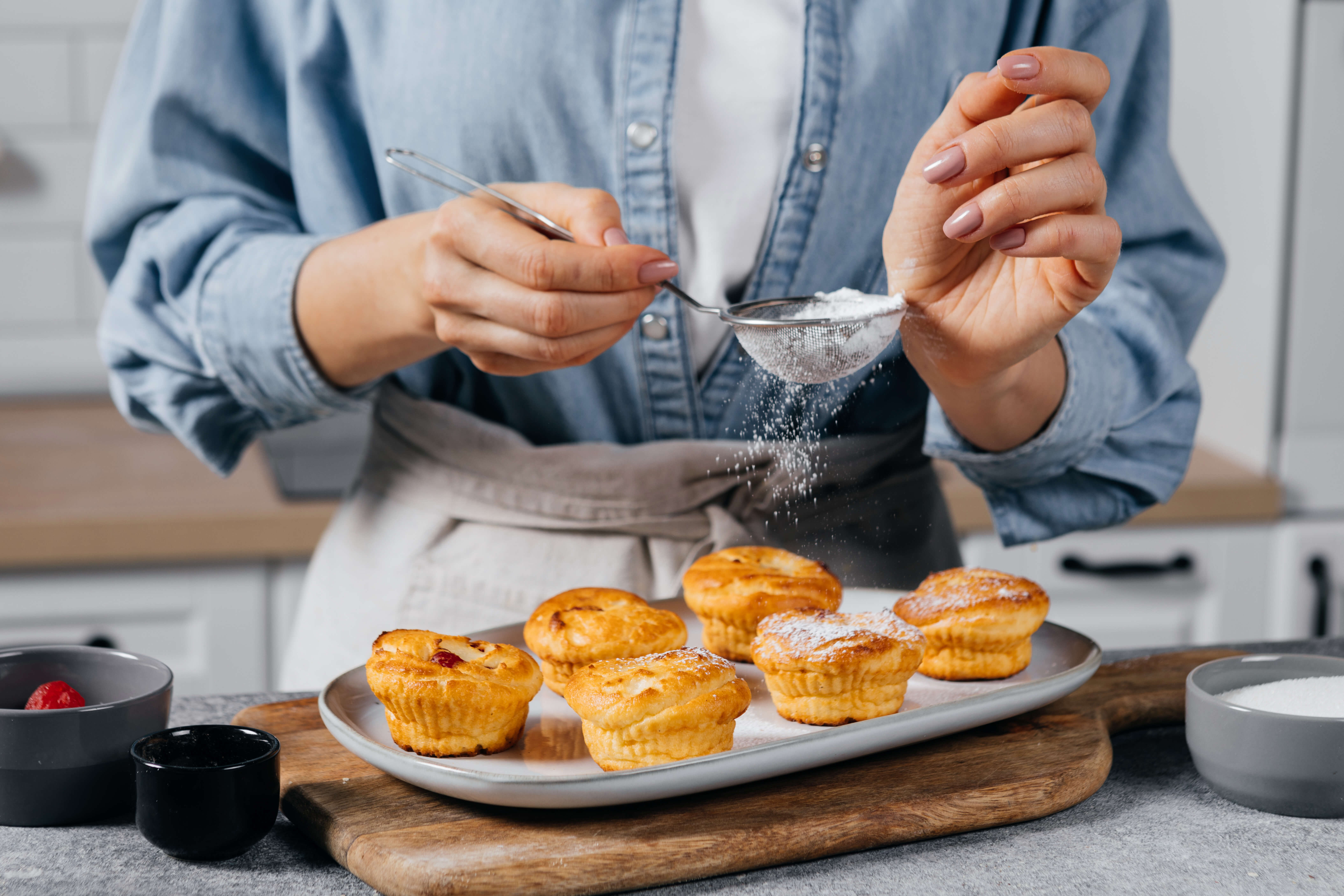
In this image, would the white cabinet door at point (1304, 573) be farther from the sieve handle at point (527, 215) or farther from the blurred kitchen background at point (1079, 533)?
the sieve handle at point (527, 215)

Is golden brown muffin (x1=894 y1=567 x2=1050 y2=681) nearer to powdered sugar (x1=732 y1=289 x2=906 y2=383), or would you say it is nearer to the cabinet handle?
powdered sugar (x1=732 y1=289 x2=906 y2=383)

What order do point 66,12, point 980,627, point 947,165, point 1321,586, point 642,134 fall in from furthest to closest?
point 66,12 < point 1321,586 < point 642,134 < point 980,627 < point 947,165

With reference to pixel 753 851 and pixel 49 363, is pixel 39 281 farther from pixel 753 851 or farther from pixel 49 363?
pixel 753 851

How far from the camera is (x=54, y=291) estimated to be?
8.22ft

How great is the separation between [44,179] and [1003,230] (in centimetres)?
224

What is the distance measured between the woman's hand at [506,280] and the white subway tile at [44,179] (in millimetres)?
1697

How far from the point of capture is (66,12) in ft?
8.01

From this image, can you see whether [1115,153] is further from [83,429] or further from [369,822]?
[83,429]

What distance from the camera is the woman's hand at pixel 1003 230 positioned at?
0.83 metres

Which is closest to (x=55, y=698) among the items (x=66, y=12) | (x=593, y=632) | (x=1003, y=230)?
(x=593, y=632)

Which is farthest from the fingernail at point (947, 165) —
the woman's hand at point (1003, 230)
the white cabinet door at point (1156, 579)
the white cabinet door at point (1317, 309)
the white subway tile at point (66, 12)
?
the white subway tile at point (66, 12)

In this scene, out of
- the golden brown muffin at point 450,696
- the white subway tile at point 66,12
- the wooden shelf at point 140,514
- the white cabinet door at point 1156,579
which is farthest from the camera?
the white subway tile at point 66,12

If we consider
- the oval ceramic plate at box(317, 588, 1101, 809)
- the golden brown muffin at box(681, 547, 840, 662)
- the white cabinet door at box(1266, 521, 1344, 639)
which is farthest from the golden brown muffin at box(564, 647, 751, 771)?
the white cabinet door at box(1266, 521, 1344, 639)

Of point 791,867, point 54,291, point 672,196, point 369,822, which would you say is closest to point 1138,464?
point 672,196
